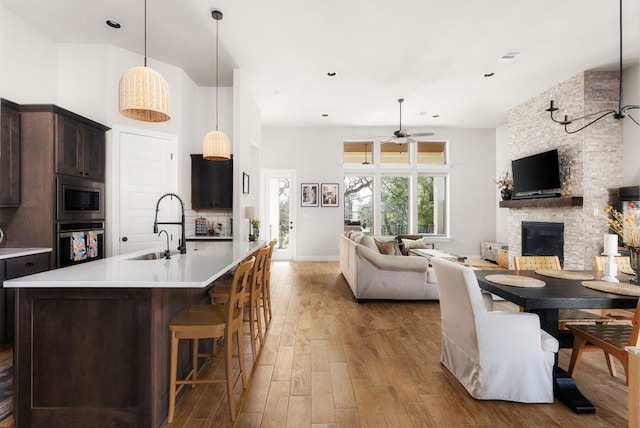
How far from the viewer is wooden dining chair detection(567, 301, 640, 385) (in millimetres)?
2078

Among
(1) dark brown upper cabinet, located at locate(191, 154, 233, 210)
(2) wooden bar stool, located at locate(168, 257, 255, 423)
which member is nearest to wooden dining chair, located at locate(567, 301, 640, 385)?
(2) wooden bar stool, located at locate(168, 257, 255, 423)

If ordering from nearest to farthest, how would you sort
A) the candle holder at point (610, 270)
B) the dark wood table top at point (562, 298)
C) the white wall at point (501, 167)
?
1. the dark wood table top at point (562, 298)
2. the candle holder at point (610, 270)
3. the white wall at point (501, 167)

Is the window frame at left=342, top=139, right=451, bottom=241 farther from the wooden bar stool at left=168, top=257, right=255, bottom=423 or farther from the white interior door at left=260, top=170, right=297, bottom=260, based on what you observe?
the wooden bar stool at left=168, top=257, right=255, bottom=423

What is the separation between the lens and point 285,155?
8773 mm

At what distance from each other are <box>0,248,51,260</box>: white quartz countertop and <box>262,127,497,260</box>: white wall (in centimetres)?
583

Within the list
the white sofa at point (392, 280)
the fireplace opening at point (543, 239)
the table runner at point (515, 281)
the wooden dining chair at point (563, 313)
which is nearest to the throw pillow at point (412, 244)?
the white sofa at point (392, 280)

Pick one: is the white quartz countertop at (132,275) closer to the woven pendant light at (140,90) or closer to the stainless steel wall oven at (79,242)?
the woven pendant light at (140,90)

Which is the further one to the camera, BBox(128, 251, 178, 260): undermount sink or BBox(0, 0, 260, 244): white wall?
BBox(0, 0, 260, 244): white wall

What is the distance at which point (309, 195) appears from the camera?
346 inches

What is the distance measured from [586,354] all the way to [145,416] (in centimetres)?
367

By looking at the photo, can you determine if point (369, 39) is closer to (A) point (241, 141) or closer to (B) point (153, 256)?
(A) point (241, 141)

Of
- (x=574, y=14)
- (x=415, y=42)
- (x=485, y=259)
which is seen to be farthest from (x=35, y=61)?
(x=485, y=259)

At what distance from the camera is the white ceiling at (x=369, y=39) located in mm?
3648

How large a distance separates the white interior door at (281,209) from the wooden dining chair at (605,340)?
270 inches
